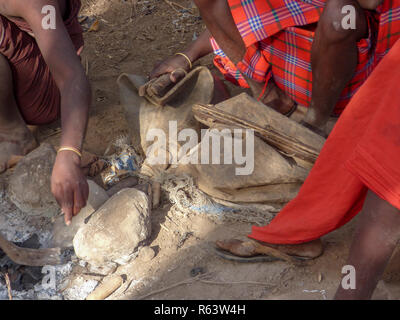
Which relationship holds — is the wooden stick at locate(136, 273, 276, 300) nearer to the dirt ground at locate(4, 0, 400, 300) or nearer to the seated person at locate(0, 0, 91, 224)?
the dirt ground at locate(4, 0, 400, 300)

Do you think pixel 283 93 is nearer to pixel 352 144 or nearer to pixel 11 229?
pixel 352 144

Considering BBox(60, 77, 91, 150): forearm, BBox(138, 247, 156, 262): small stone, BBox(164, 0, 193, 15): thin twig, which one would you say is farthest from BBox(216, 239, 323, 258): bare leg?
BBox(164, 0, 193, 15): thin twig

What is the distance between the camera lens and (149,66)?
353cm

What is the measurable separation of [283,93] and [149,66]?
121 centimetres

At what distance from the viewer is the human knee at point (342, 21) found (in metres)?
2.14

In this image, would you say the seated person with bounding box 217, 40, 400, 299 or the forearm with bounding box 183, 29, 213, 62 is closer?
the seated person with bounding box 217, 40, 400, 299

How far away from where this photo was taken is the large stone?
2.04m

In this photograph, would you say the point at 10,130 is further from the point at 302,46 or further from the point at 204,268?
the point at 302,46

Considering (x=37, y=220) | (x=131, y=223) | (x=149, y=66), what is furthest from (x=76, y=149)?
(x=149, y=66)

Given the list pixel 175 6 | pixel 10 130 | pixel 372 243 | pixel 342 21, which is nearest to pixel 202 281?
pixel 372 243

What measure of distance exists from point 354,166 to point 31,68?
6.19 feet

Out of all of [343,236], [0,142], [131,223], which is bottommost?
→ [343,236]

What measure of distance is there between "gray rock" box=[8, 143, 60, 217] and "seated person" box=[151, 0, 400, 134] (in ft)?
2.89

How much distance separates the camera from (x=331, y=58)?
2268mm
